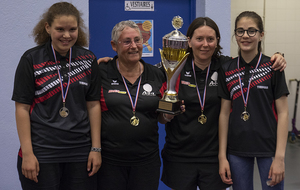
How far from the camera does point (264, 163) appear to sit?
2209 millimetres

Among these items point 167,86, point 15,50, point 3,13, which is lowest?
point 167,86

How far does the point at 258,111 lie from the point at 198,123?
0.44 m

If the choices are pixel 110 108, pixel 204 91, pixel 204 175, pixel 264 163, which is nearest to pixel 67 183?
pixel 110 108

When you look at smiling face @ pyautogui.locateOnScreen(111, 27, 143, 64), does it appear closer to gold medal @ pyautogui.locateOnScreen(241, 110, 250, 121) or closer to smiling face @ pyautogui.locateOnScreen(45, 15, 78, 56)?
smiling face @ pyautogui.locateOnScreen(45, 15, 78, 56)

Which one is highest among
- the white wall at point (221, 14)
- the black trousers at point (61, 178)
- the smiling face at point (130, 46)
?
the white wall at point (221, 14)

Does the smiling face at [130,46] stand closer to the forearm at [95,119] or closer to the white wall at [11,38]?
the forearm at [95,119]

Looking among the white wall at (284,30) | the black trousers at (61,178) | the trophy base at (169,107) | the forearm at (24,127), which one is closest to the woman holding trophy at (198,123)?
the trophy base at (169,107)

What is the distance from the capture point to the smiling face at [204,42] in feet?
7.49

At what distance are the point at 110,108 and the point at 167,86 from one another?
44 cm

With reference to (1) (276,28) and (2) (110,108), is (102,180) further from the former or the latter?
(1) (276,28)

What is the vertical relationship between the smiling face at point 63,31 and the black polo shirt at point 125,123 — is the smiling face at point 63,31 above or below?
above

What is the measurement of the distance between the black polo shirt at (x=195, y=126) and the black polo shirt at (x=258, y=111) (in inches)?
5.9

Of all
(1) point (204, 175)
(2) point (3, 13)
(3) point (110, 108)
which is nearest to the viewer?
(3) point (110, 108)

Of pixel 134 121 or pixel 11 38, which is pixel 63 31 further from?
pixel 11 38
